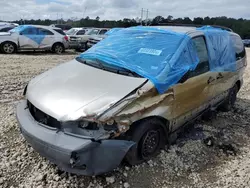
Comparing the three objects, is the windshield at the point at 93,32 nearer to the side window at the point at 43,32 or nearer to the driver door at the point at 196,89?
the side window at the point at 43,32

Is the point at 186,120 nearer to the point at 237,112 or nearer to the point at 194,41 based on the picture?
the point at 194,41

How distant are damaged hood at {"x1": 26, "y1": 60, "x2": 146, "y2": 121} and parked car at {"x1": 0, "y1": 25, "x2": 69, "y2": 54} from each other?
10621mm

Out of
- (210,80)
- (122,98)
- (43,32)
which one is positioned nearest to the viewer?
(122,98)

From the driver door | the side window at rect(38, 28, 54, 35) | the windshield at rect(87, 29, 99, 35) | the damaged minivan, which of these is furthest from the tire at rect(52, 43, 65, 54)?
the driver door

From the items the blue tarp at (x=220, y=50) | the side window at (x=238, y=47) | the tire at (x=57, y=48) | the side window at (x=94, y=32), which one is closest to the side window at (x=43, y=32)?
the tire at (x=57, y=48)

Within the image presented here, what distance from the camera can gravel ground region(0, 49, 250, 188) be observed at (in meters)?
3.03

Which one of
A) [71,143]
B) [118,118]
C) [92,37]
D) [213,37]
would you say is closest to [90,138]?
[71,143]

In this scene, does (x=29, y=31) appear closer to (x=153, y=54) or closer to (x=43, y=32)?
(x=43, y=32)

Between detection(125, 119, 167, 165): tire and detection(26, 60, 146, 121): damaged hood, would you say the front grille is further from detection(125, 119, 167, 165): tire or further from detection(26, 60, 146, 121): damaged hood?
detection(125, 119, 167, 165): tire

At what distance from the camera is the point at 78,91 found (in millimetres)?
2941

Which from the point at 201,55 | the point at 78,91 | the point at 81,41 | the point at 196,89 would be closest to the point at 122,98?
the point at 78,91

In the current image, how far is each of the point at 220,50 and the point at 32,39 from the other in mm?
11069

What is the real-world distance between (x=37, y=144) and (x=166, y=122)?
1641 mm

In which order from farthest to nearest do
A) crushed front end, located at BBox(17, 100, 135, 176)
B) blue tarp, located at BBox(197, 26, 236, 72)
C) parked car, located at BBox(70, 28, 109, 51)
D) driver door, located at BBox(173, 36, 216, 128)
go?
1. parked car, located at BBox(70, 28, 109, 51)
2. blue tarp, located at BBox(197, 26, 236, 72)
3. driver door, located at BBox(173, 36, 216, 128)
4. crushed front end, located at BBox(17, 100, 135, 176)
